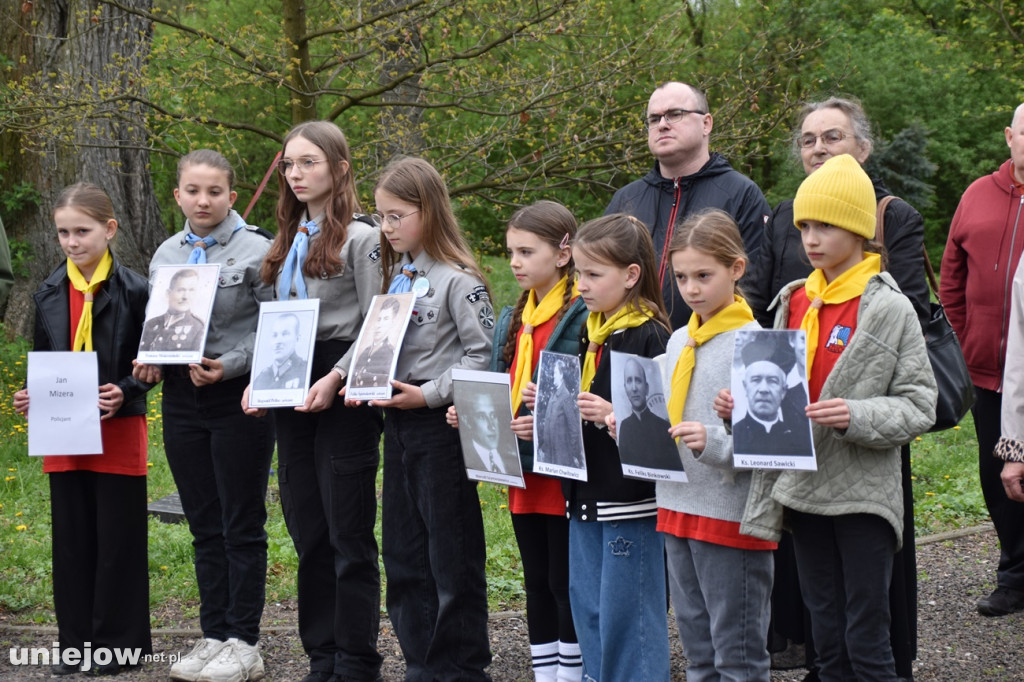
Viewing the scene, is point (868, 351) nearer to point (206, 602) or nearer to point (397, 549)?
point (397, 549)

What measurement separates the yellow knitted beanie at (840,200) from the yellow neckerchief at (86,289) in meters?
3.09

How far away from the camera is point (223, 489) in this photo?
4.80 m

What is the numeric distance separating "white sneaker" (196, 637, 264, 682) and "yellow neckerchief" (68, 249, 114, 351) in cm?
145

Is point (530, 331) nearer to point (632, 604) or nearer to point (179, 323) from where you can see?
point (632, 604)

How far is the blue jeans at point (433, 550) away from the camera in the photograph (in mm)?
4324

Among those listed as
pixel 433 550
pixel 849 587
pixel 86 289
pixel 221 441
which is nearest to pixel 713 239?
pixel 849 587

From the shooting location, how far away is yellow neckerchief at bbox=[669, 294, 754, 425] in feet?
11.7

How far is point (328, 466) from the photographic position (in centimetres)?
449

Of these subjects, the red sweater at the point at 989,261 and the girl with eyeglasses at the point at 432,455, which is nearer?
the girl with eyeglasses at the point at 432,455

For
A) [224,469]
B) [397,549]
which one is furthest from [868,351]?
[224,469]

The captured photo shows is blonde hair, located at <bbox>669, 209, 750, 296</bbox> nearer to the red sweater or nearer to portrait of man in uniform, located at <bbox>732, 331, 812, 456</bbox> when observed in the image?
portrait of man in uniform, located at <bbox>732, 331, 812, 456</bbox>

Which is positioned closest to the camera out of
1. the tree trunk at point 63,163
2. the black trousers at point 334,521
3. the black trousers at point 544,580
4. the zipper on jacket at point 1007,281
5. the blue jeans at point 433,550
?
the black trousers at point 544,580

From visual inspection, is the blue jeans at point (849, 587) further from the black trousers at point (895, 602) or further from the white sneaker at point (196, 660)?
the white sneaker at point (196, 660)

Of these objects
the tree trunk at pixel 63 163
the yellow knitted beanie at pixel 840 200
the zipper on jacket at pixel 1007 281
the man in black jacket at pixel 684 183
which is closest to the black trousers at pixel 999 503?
the zipper on jacket at pixel 1007 281
